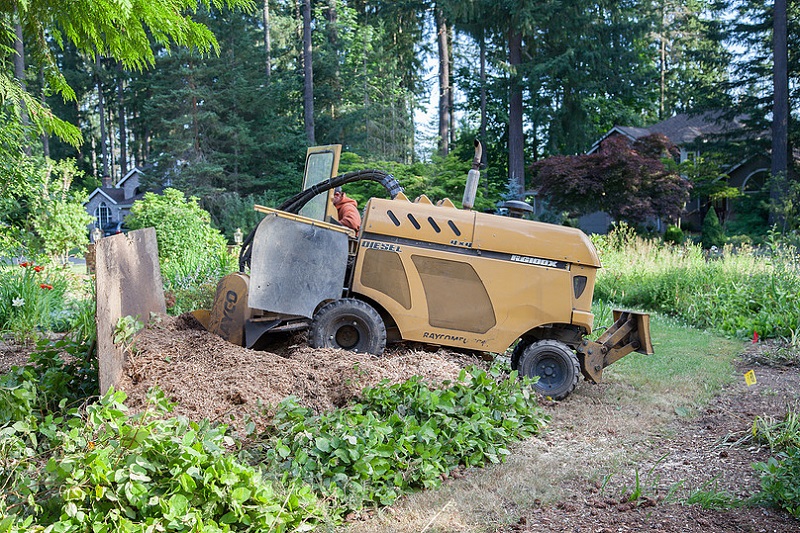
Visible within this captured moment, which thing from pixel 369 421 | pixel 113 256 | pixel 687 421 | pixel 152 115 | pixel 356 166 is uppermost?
pixel 152 115

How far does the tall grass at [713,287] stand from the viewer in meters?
9.73

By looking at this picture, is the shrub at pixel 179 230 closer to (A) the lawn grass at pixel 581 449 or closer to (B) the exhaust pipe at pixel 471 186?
(B) the exhaust pipe at pixel 471 186

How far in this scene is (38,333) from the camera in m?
7.26

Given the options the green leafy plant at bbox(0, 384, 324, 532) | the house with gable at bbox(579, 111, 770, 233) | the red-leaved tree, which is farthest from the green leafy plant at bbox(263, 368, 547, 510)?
the house with gable at bbox(579, 111, 770, 233)

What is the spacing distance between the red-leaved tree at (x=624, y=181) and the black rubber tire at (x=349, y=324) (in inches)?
691

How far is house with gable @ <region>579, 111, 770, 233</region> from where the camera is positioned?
103 ft

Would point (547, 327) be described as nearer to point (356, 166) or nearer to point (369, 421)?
point (369, 421)

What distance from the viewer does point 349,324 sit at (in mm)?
5621

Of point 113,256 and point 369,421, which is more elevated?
point 113,256

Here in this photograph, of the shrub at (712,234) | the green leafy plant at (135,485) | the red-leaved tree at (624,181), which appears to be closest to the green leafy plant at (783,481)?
the green leafy plant at (135,485)

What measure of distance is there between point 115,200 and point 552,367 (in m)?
45.0

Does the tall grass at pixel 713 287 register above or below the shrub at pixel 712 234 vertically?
below

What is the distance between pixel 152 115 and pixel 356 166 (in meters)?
11.9

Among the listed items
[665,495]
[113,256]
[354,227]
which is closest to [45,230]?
[354,227]
